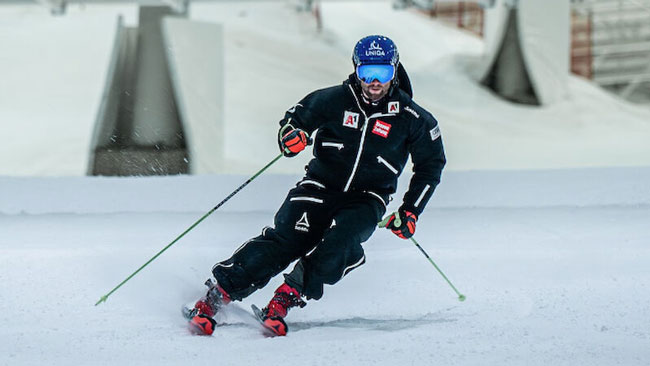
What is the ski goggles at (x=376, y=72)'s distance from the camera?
140 inches

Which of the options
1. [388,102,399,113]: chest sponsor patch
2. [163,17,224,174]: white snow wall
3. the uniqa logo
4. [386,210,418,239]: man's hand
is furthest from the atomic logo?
[163,17,224,174]: white snow wall

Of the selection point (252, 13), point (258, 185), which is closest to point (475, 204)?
point (258, 185)

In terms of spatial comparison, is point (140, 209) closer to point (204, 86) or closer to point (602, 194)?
point (602, 194)

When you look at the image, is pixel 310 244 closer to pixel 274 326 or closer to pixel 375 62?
pixel 274 326

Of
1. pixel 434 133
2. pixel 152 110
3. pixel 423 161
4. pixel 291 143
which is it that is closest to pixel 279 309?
pixel 291 143

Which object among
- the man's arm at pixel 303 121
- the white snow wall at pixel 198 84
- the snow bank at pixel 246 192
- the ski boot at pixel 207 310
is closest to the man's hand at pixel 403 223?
the man's arm at pixel 303 121

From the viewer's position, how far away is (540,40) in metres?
13.3

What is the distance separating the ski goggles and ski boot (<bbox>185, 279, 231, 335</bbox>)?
42.8 inches

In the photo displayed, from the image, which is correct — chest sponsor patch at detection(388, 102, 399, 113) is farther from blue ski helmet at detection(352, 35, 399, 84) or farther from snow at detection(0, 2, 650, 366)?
snow at detection(0, 2, 650, 366)

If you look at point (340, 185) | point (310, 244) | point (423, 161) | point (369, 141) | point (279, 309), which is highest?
point (369, 141)

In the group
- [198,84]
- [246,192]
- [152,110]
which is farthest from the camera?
[198,84]

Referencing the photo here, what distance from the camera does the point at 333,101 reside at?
3705mm

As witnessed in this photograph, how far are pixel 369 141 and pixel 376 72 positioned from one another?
30cm

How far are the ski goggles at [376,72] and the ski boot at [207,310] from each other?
1.09 meters
